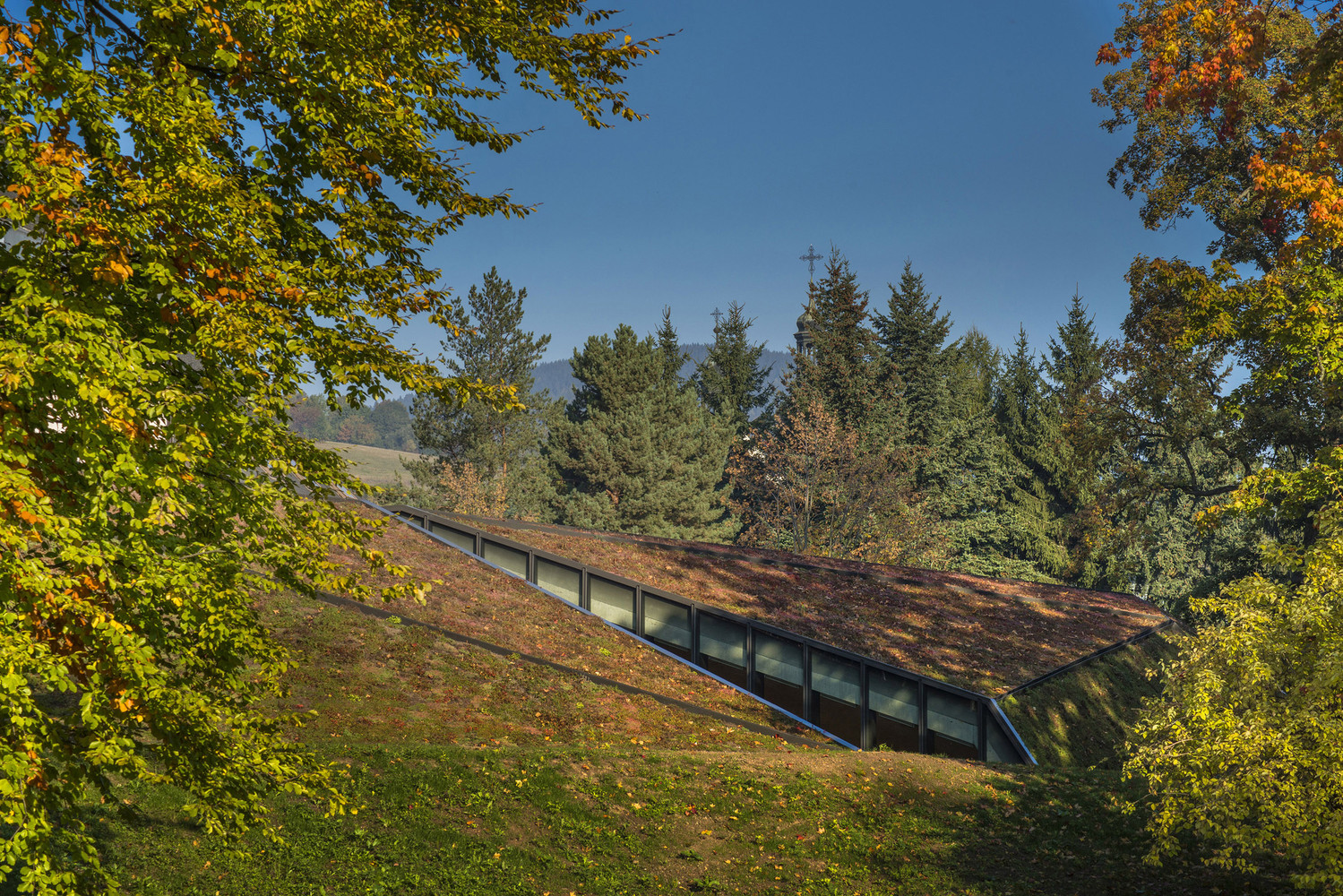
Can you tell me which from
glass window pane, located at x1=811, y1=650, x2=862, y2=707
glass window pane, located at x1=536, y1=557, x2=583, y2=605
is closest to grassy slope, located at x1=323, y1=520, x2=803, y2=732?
glass window pane, located at x1=536, y1=557, x2=583, y2=605

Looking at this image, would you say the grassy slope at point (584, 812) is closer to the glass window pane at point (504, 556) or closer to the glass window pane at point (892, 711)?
the glass window pane at point (892, 711)

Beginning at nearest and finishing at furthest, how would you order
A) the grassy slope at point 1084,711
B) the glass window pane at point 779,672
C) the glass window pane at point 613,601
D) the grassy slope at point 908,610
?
the grassy slope at point 1084,711 < the grassy slope at point 908,610 < the glass window pane at point 779,672 < the glass window pane at point 613,601

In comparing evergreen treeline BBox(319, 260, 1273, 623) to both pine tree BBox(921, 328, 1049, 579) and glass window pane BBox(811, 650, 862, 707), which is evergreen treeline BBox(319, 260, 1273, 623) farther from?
glass window pane BBox(811, 650, 862, 707)

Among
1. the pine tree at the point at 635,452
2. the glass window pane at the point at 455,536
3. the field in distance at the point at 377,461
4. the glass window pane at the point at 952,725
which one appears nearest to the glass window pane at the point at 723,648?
the glass window pane at the point at 952,725

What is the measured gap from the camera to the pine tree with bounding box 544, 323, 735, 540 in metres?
53.7

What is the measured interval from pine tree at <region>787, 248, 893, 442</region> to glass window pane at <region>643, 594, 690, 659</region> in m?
32.5

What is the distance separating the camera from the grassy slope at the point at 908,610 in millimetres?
19703

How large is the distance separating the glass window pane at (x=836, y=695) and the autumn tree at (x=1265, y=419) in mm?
7045

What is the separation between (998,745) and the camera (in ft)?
58.9

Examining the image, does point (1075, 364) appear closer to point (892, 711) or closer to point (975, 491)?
point (975, 491)

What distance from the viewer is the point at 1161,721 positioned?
9406 mm

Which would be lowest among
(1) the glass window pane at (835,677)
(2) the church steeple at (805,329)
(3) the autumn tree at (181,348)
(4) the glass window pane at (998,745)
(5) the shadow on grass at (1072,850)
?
(4) the glass window pane at (998,745)

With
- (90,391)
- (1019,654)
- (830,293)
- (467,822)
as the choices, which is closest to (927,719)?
(1019,654)

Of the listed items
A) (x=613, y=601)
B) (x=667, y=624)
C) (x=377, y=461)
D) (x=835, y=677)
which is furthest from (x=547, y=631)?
(x=377, y=461)
